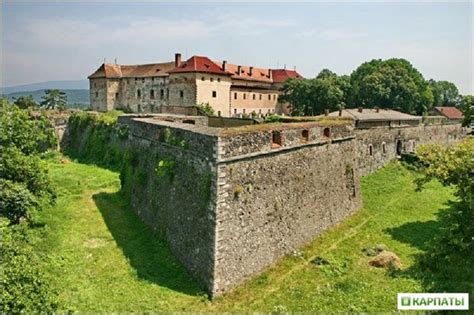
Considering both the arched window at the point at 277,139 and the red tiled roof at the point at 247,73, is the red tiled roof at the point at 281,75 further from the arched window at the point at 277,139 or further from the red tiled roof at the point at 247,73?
the arched window at the point at 277,139

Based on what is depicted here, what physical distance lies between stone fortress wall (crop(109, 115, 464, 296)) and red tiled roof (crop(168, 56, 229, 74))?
23.1m

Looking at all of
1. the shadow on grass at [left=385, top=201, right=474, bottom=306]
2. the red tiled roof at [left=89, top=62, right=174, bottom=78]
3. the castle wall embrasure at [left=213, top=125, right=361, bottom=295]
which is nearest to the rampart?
the castle wall embrasure at [left=213, top=125, right=361, bottom=295]

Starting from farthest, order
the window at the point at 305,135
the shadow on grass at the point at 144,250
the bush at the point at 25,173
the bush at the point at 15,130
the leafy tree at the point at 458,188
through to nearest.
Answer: the bush at the point at 15,130
the window at the point at 305,135
the bush at the point at 25,173
the leafy tree at the point at 458,188
the shadow on grass at the point at 144,250

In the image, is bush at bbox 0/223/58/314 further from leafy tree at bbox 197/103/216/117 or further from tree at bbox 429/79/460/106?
tree at bbox 429/79/460/106

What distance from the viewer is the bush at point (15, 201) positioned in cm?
1255

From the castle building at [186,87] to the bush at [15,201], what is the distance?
2563 centimetres

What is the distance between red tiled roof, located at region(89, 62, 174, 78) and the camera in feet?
147

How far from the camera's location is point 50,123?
3070 centimetres

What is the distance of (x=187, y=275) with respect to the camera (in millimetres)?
11328

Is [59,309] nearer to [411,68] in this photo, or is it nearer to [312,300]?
[312,300]

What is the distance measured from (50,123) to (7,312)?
25.6 metres

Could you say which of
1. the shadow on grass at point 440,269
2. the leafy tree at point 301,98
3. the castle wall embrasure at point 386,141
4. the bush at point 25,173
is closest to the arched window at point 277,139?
the shadow on grass at point 440,269

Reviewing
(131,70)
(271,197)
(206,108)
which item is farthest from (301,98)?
(271,197)

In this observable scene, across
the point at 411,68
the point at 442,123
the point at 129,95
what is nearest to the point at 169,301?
the point at 442,123
